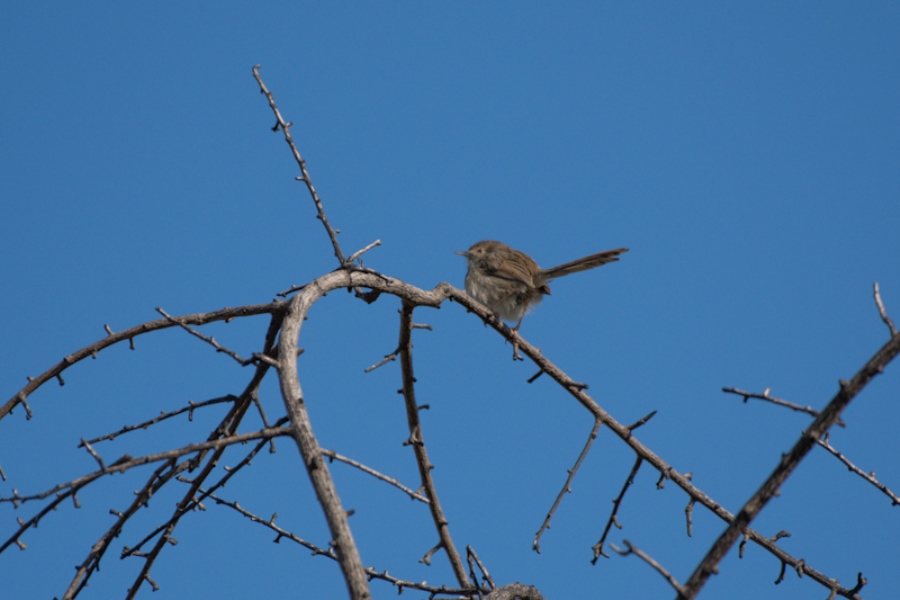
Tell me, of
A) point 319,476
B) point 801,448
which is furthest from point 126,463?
point 801,448

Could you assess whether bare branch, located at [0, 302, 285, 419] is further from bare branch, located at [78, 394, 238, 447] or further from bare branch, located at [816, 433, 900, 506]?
bare branch, located at [816, 433, 900, 506]

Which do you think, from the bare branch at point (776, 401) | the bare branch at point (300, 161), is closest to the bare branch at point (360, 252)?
the bare branch at point (300, 161)

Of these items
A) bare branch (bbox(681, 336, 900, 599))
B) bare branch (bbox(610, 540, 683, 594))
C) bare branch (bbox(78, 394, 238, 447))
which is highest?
bare branch (bbox(78, 394, 238, 447))

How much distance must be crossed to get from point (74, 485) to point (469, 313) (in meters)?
3.23

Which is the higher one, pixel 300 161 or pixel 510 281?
pixel 510 281

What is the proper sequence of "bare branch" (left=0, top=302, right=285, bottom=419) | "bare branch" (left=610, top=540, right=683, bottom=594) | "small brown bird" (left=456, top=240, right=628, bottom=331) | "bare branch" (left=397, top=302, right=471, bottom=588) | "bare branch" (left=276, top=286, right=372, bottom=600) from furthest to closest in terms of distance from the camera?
1. "small brown bird" (left=456, top=240, right=628, bottom=331)
2. "bare branch" (left=397, top=302, right=471, bottom=588)
3. "bare branch" (left=0, top=302, right=285, bottom=419)
4. "bare branch" (left=276, top=286, right=372, bottom=600)
5. "bare branch" (left=610, top=540, right=683, bottom=594)

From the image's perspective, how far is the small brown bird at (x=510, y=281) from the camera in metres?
7.48

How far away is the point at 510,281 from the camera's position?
757 centimetres

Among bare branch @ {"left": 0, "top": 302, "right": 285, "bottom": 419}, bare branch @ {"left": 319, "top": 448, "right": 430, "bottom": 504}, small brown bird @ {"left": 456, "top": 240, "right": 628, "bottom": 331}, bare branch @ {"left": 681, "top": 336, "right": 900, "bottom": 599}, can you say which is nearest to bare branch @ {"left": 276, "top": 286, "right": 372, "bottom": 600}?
bare branch @ {"left": 319, "top": 448, "right": 430, "bottom": 504}

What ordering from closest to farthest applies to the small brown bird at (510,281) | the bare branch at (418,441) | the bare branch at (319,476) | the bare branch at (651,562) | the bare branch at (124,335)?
the bare branch at (651,562)
the bare branch at (319,476)
the bare branch at (124,335)
the bare branch at (418,441)
the small brown bird at (510,281)

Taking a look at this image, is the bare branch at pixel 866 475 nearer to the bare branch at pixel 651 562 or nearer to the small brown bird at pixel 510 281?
the bare branch at pixel 651 562

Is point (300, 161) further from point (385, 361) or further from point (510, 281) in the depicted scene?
point (510, 281)

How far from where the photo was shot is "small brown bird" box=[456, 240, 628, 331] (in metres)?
7.48

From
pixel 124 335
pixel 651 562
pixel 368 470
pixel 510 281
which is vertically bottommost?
pixel 651 562
